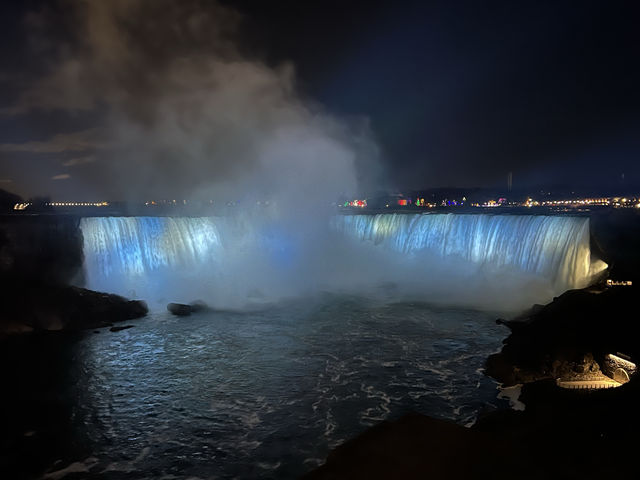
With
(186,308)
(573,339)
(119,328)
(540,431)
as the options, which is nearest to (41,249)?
(119,328)

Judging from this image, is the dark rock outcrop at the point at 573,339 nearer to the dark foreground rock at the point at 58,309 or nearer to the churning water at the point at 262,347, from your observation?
the churning water at the point at 262,347

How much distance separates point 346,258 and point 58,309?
73.5ft

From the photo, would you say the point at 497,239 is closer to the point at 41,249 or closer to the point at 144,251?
the point at 144,251

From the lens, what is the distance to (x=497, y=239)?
2728cm

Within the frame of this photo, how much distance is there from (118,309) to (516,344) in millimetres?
17654

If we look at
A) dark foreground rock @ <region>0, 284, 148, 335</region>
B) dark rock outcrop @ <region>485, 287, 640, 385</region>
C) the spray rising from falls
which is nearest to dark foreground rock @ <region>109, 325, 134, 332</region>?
dark foreground rock @ <region>0, 284, 148, 335</region>

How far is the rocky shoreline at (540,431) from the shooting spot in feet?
17.7

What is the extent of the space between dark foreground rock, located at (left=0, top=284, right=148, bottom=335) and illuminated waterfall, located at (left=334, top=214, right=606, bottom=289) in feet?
71.0

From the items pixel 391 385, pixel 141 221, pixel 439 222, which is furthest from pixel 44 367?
pixel 439 222

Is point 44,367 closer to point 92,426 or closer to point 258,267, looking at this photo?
point 92,426

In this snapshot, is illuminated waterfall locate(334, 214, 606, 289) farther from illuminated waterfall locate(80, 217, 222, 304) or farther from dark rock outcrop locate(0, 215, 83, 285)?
dark rock outcrop locate(0, 215, 83, 285)

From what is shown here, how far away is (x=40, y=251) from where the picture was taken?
21609mm

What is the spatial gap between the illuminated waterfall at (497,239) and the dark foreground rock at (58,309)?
21.6 m

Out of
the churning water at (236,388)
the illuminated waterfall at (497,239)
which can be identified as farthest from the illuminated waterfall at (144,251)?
the illuminated waterfall at (497,239)
